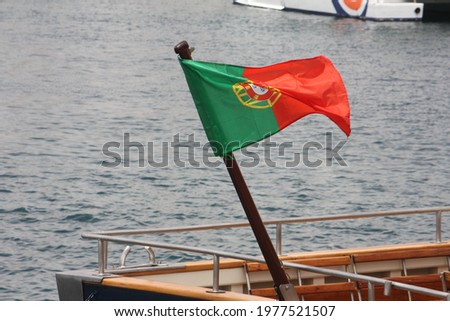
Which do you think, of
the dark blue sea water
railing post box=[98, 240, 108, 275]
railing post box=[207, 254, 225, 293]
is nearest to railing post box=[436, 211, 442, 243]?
railing post box=[207, 254, 225, 293]

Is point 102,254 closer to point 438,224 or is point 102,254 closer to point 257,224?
point 257,224

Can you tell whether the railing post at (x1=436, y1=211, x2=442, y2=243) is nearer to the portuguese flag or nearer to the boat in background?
the portuguese flag

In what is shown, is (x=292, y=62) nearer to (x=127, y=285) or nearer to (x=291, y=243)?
(x=127, y=285)

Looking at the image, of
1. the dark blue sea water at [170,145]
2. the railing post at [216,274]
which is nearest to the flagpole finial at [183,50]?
the railing post at [216,274]

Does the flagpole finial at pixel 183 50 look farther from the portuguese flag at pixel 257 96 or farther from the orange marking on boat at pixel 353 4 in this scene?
the orange marking on boat at pixel 353 4

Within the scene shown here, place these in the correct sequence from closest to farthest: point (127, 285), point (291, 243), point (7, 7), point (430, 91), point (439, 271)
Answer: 1. point (127, 285)
2. point (439, 271)
3. point (291, 243)
4. point (430, 91)
5. point (7, 7)

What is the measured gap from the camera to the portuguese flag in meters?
13.4

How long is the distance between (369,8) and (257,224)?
264ft

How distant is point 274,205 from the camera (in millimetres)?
34156

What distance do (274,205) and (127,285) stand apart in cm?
1969

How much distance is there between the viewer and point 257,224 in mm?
13062

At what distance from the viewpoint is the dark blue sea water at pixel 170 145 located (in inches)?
1199

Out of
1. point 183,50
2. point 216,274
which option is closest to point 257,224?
point 216,274

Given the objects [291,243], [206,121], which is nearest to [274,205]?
[291,243]
